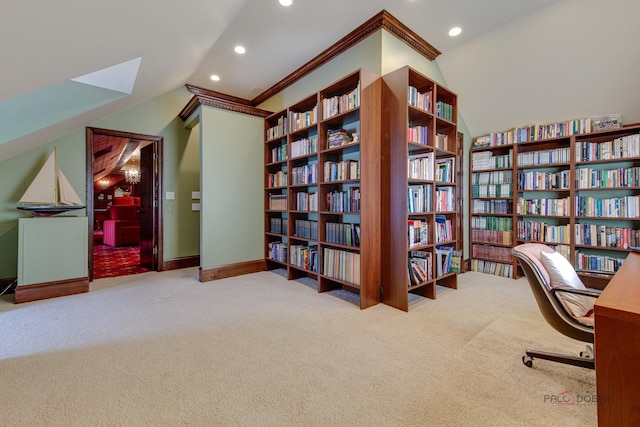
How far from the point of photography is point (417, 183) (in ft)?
9.89

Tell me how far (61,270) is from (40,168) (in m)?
1.43

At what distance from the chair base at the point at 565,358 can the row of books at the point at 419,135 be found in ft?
6.53

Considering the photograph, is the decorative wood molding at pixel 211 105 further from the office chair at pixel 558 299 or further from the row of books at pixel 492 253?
the row of books at pixel 492 253

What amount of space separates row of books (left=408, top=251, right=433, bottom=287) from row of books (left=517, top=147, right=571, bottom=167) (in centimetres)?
220

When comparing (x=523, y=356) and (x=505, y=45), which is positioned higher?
(x=505, y=45)

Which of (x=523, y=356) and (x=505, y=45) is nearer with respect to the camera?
(x=523, y=356)

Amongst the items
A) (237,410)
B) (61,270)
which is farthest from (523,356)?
(61,270)

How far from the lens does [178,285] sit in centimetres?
358

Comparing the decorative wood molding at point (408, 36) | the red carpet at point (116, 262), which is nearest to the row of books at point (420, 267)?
the decorative wood molding at point (408, 36)

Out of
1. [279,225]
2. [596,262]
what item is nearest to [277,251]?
[279,225]

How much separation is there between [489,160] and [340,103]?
8.69 feet

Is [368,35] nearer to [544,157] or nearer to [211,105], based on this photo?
[211,105]

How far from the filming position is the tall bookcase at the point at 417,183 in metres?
2.66

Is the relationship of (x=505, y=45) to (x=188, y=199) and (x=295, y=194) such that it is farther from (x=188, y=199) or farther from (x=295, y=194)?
(x=188, y=199)
